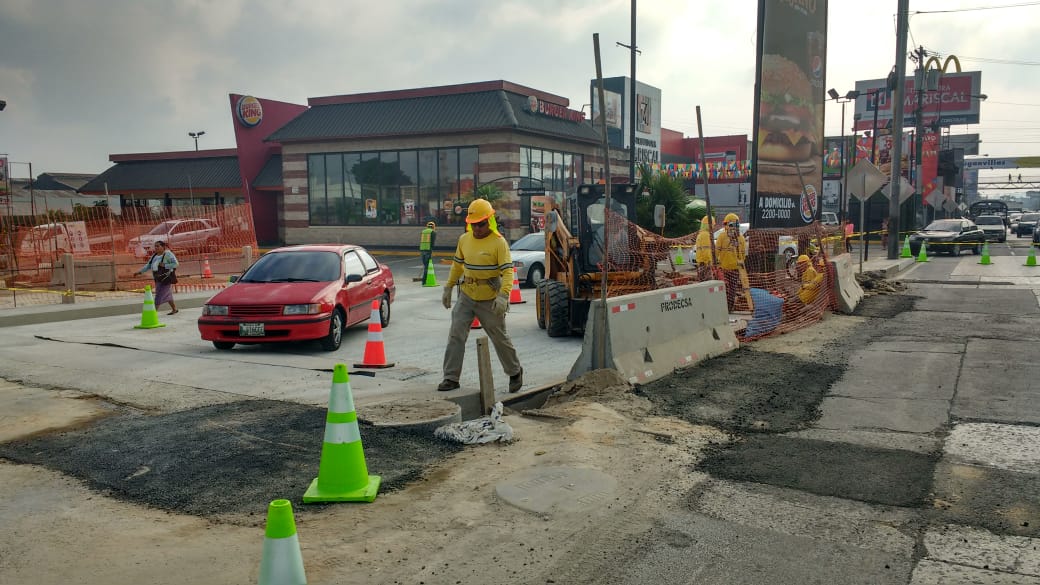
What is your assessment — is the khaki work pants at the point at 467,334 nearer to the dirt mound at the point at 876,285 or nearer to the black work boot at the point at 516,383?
the black work boot at the point at 516,383

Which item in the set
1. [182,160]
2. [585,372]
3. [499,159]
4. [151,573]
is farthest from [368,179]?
[151,573]

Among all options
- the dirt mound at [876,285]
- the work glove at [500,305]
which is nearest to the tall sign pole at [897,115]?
the dirt mound at [876,285]

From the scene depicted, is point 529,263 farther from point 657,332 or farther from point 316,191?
point 316,191

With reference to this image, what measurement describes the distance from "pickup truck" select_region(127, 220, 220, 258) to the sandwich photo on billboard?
1697cm

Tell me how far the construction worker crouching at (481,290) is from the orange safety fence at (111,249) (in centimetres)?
1349

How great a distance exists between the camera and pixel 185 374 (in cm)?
924

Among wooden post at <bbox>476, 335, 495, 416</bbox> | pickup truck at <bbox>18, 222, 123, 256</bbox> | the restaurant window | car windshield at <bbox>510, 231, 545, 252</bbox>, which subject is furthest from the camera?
the restaurant window

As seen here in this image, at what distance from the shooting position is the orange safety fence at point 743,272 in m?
12.5

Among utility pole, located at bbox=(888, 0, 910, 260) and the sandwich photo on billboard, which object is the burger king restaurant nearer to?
utility pole, located at bbox=(888, 0, 910, 260)

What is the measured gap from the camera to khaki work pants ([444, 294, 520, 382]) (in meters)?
7.99

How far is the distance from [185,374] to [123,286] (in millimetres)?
14786

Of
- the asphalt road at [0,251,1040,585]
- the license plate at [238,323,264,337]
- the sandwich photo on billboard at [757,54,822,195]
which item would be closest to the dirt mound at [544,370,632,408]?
the asphalt road at [0,251,1040,585]

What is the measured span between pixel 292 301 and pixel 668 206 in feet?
71.9

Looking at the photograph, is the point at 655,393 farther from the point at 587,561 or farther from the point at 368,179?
the point at 368,179
